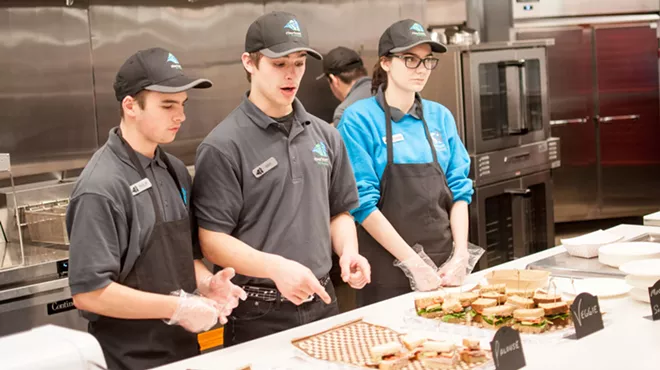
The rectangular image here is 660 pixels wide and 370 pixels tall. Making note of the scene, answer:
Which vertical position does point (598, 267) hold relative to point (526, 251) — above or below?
above

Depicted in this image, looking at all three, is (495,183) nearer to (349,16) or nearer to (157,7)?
(349,16)

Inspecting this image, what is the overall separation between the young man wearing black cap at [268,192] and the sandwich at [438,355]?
583mm

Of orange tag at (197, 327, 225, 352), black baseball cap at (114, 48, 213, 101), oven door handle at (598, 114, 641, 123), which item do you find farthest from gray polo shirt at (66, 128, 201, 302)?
oven door handle at (598, 114, 641, 123)

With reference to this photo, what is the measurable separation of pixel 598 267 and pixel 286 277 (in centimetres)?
117

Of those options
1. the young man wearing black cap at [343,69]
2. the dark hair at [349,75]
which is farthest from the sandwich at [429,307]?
the dark hair at [349,75]

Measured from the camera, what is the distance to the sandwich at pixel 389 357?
2.05 metres

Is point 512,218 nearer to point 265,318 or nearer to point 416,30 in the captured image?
point 416,30

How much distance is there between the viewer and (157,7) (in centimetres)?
478

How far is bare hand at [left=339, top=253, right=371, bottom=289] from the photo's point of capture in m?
2.67

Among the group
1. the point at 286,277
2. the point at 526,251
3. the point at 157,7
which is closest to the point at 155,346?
the point at 286,277

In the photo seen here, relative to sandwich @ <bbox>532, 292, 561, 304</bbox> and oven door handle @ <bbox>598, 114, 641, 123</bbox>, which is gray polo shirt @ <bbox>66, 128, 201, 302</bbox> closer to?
sandwich @ <bbox>532, 292, 561, 304</bbox>

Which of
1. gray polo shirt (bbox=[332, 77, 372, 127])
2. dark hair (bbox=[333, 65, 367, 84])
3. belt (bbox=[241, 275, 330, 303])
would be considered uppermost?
dark hair (bbox=[333, 65, 367, 84])

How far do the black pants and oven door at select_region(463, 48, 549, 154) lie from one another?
8.99ft

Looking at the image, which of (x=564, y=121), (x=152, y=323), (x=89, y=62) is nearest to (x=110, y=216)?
(x=152, y=323)
